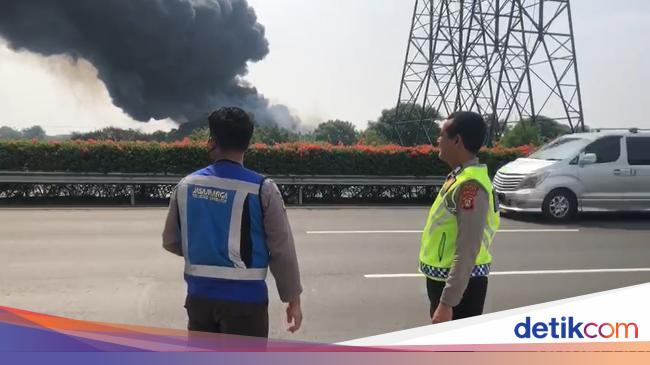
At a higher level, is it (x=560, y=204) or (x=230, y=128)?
(x=230, y=128)

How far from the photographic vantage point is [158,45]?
4769 cm

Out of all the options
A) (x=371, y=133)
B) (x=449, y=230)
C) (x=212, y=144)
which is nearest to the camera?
(x=212, y=144)

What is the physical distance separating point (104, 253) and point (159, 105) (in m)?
46.3

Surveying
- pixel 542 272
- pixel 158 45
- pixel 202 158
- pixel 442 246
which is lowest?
pixel 542 272

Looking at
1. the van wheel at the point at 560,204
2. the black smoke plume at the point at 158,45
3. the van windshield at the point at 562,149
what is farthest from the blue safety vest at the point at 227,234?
the black smoke plume at the point at 158,45

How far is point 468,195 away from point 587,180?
9.58 metres

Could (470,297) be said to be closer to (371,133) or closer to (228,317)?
(228,317)

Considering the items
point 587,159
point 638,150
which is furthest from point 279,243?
point 638,150

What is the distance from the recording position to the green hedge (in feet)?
43.3

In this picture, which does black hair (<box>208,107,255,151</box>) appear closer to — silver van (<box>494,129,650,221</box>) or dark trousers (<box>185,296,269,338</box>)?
dark trousers (<box>185,296,269,338</box>)

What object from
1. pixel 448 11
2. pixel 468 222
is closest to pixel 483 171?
pixel 468 222

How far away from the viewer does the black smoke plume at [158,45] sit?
4400 centimetres

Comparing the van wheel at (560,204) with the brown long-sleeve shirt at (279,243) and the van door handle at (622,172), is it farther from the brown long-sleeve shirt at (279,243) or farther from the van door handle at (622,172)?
the brown long-sleeve shirt at (279,243)

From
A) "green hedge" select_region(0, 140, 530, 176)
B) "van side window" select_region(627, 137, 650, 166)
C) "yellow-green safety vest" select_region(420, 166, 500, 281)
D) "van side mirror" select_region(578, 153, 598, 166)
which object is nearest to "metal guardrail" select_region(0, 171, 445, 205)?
"green hedge" select_region(0, 140, 530, 176)
